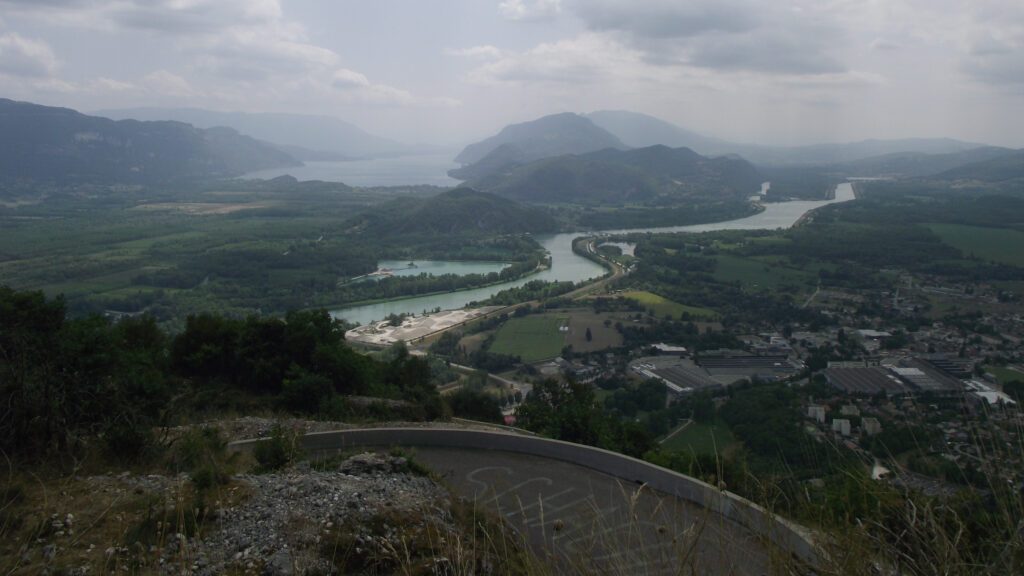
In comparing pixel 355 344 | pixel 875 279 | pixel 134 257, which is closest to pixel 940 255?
pixel 875 279

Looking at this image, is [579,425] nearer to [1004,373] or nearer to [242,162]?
[1004,373]

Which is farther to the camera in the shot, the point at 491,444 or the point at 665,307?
the point at 665,307

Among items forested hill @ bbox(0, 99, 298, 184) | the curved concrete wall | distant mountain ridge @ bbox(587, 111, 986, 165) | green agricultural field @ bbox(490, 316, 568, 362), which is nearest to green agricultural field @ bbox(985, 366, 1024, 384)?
green agricultural field @ bbox(490, 316, 568, 362)

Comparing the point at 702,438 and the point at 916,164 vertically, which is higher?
the point at 916,164

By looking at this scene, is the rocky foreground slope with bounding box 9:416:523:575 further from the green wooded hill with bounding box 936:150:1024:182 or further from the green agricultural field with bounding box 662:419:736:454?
the green wooded hill with bounding box 936:150:1024:182

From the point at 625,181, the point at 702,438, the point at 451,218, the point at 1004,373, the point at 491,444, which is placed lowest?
the point at 702,438

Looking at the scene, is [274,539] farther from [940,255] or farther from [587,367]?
[940,255]

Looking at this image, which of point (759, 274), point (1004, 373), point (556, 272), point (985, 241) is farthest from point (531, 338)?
point (985, 241)

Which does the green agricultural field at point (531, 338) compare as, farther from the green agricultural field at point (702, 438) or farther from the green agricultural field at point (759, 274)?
the green agricultural field at point (759, 274)
